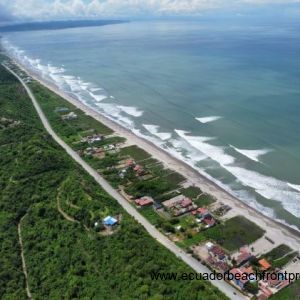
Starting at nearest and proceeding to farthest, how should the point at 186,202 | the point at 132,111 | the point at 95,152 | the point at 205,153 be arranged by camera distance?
the point at 186,202, the point at 205,153, the point at 95,152, the point at 132,111

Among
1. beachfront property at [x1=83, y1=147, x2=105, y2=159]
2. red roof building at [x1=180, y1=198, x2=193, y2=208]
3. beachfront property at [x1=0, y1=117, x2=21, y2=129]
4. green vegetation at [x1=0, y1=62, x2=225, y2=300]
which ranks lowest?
beachfront property at [x1=83, y1=147, x2=105, y2=159]

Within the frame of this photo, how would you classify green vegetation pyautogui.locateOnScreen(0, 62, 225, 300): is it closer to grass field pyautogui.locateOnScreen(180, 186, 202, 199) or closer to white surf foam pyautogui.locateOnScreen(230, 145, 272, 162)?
grass field pyautogui.locateOnScreen(180, 186, 202, 199)

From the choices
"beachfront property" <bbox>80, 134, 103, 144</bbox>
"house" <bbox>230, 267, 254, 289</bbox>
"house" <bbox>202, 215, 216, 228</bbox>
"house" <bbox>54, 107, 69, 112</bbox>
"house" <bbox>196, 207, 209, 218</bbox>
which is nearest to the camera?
"house" <bbox>230, 267, 254, 289</bbox>

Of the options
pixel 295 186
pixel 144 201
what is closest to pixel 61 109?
pixel 144 201

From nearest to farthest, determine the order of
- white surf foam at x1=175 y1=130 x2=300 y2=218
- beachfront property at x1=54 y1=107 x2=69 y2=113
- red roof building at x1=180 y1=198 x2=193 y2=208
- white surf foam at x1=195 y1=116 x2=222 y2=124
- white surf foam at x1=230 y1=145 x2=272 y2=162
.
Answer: red roof building at x1=180 y1=198 x2=193 y2=208 → white surf foam at x1=175 y1=130 x2=300 y2=218 → white surf foam at x1=230 y1=145 x2=272 y2=162 → white surf foam at x1=195 y1=116 x2=222 y2=124 → beachfront property at x1=54 y1=107 x2=69 y2=113

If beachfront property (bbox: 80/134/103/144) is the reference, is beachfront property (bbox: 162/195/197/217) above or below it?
above

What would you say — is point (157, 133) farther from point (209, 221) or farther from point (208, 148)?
point (209, 221)

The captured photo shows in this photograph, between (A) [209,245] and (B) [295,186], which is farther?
(B) [295,186]

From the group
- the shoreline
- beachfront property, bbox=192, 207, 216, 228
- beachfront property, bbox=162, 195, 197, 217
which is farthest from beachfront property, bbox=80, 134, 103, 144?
beachfront property, bbox=192, 207, 216, 228
